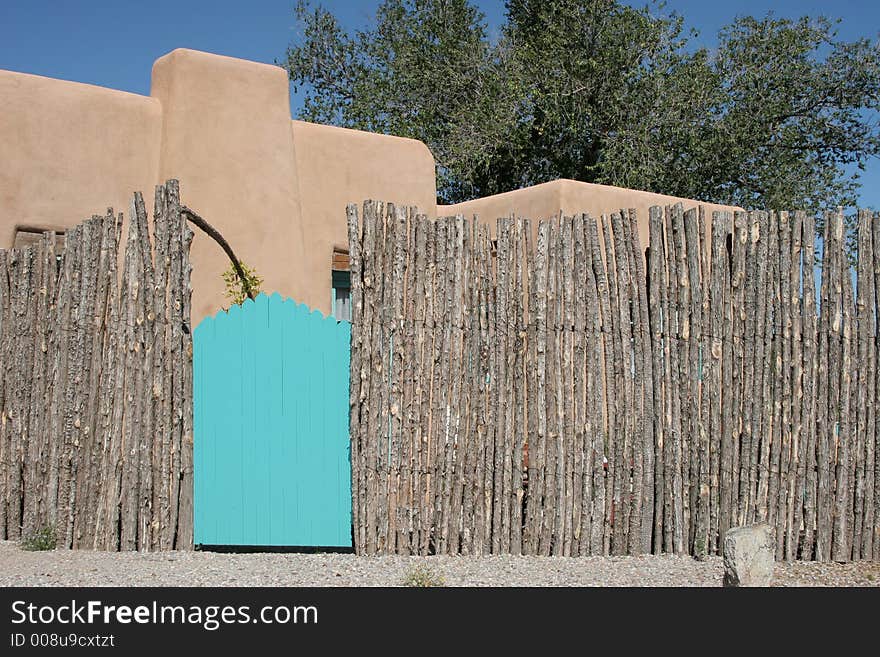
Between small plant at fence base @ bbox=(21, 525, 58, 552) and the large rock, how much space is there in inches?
171

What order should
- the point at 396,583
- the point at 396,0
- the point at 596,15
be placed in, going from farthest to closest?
1. the point at 396,0
2. the point at 596,15
3. the point at 396,583

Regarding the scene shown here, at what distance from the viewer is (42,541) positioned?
6.36m

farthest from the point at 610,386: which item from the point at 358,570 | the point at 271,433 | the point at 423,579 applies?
the point at 271,433

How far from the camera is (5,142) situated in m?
8.92

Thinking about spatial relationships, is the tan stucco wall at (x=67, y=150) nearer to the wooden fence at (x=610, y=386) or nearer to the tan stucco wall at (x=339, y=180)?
the tan stucco wall at (x=339, y=180)

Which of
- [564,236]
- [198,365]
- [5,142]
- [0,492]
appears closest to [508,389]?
[564,236]

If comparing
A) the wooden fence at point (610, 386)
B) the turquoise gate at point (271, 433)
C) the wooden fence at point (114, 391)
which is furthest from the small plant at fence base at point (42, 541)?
the wooden fence at point (610, 386)

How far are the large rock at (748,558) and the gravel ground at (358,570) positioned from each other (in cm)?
39

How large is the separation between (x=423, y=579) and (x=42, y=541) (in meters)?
2.75

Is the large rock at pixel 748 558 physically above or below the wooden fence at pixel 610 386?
below

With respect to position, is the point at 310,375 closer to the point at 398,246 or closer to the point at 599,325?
the point at 398,246

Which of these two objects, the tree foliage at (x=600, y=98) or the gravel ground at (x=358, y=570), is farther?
the tree foliage at (x=600, y=98)

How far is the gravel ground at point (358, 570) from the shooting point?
548 centimetres

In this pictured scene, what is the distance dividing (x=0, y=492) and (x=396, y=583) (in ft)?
10.6
